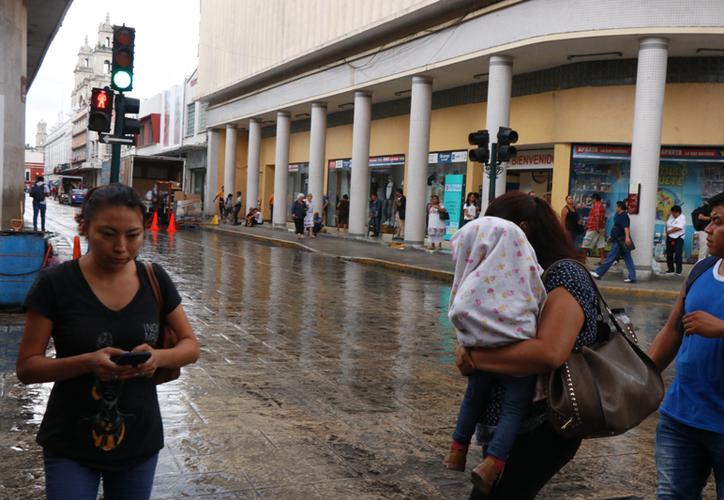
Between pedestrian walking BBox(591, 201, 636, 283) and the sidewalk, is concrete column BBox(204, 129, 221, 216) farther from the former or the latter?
pedestrian walking BBox(591, 201, 636, 283)

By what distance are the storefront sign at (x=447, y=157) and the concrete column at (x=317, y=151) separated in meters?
5.81

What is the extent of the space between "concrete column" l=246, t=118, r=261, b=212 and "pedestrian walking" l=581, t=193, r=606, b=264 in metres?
22.0

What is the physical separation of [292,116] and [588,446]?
33.5m

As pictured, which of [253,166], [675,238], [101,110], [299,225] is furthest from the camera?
[253,166]

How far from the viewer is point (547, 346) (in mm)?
2623

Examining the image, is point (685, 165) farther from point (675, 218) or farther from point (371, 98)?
point (371, 98)

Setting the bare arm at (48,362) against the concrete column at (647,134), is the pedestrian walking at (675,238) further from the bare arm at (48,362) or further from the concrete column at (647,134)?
the bare arm at (48,362)

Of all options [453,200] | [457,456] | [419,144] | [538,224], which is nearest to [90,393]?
[457,456]

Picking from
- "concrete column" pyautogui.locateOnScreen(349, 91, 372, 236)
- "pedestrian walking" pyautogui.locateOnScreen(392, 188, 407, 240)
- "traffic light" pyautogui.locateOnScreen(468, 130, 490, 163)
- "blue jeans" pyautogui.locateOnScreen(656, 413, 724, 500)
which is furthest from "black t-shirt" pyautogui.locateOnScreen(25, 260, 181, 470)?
"concrete column" pyautogui.locateOnScreen(349, 91, 372, 236)

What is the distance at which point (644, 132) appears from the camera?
17.9 m

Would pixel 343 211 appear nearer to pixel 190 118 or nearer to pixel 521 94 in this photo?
pixel 521 94

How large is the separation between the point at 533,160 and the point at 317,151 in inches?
438

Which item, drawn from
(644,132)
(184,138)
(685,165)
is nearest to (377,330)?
(644,132)

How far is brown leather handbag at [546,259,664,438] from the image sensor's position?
2.59 metres
